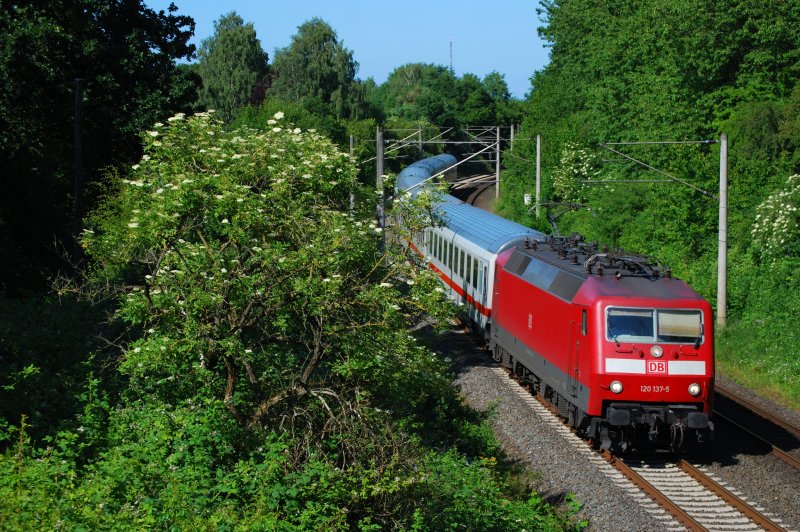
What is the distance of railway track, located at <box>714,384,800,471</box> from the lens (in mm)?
15734

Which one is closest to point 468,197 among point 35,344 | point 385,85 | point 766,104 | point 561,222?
point 561,222

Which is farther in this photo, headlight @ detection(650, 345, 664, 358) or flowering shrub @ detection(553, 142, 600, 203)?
flowering shrub @ detection(553, 142, 600, 203)

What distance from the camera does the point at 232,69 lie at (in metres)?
78.9

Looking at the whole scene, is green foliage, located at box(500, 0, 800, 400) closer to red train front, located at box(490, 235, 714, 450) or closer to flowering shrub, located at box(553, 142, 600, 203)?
flowering shrub, located at box(553, 142, 600, 203)

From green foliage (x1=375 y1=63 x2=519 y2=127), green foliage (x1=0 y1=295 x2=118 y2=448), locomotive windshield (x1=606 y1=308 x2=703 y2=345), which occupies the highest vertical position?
green foliage (x1=375 y1=63 x2=519 y2=127)

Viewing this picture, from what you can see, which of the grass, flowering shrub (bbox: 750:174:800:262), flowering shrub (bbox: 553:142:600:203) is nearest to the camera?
the grass

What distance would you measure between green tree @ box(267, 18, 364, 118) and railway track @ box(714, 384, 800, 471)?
2340 inches

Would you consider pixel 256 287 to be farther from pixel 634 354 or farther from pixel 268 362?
pixel 634 354

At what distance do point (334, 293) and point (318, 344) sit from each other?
811 millimetres

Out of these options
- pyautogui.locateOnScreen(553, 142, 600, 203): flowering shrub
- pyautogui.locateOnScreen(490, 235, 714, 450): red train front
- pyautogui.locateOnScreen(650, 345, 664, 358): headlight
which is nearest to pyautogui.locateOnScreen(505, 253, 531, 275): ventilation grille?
pyautogui.locateOnScreen(490, 235, 714, 450): red train front

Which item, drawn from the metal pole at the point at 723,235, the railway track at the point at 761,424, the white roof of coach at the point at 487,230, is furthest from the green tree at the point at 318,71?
the railway track at the point at 761,424

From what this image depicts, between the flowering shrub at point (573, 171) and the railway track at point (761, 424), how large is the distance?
83.8 feet

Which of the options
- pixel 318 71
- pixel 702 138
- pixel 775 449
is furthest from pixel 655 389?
pixel 318 71

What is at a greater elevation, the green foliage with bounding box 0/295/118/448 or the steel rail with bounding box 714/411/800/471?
the green foliage with bounding box 0/295/118/448
